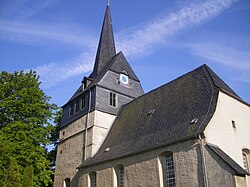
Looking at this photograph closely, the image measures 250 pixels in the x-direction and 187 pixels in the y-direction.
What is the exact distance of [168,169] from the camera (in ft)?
42.1

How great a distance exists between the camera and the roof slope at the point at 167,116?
1297 centimetres

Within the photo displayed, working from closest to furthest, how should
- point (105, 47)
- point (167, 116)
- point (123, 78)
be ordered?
point (167, 116) → point (123, 78) → point (105, 47)

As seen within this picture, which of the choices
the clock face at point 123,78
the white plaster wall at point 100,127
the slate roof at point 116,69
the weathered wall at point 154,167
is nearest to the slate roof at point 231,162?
the weathered wall at point 154,167

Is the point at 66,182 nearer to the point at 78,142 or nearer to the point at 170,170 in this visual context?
the point at 78,142

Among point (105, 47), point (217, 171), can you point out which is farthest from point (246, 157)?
point (105, 47)

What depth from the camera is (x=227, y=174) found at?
10180 millimetres

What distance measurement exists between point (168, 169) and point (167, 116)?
10.6 ft

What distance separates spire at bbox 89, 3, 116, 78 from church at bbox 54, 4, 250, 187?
208 cm

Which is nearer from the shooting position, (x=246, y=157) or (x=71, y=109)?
(x=246, y=157)

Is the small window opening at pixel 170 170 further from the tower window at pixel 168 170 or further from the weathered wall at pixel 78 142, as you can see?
the weathered wall at pixel 78 142

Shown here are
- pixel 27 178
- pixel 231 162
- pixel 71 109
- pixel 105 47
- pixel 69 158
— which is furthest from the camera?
pixel 105 47

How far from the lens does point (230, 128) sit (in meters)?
13.0

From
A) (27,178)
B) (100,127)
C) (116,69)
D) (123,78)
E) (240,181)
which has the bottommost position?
(240,181)

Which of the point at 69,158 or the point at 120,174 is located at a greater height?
the point at 69,158
